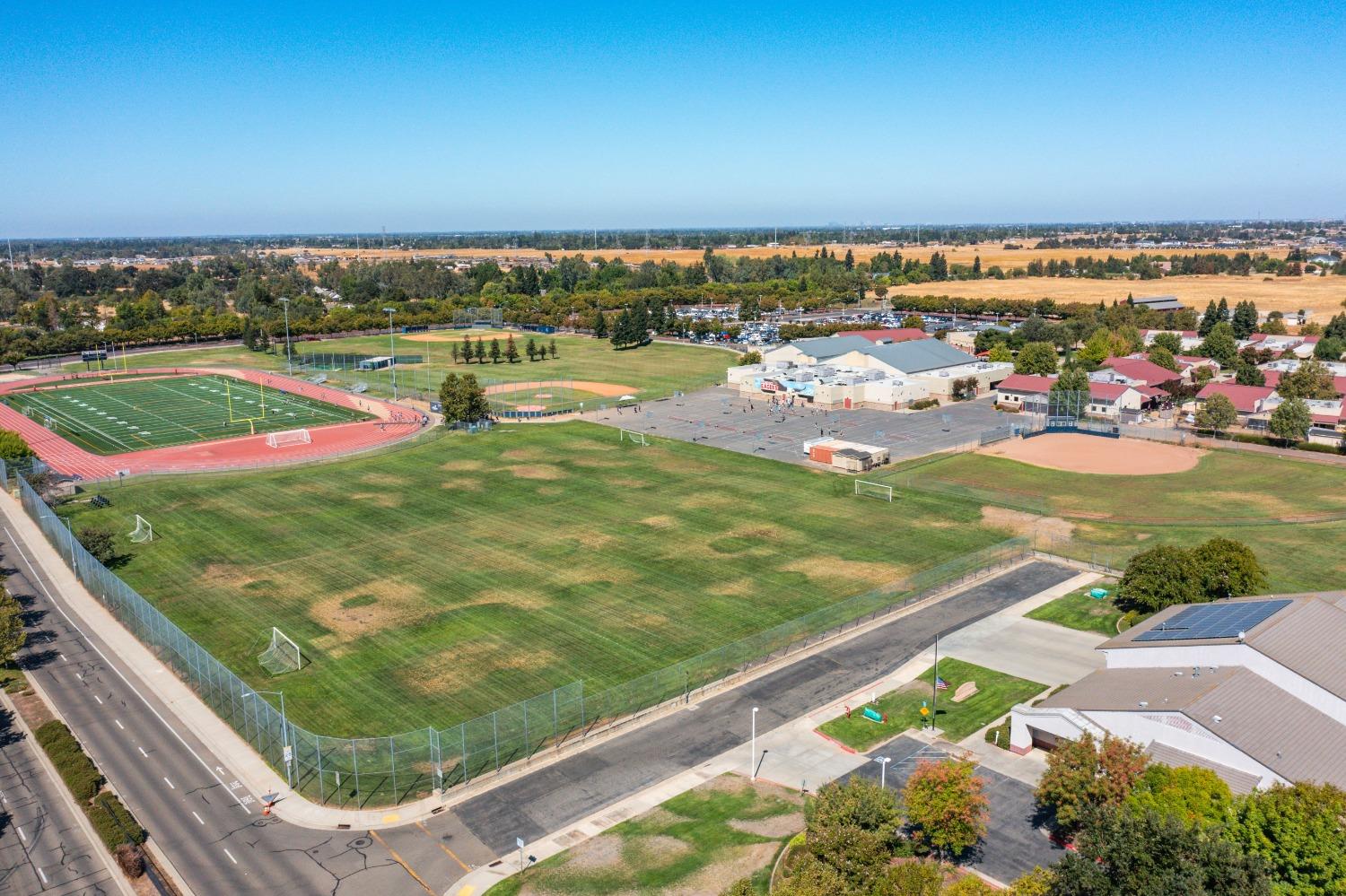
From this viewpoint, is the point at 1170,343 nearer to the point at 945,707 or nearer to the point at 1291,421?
the point at 1291,421

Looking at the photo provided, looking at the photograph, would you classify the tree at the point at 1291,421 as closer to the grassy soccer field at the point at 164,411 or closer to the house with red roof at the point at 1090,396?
the house with red roof at the point at 1090,396

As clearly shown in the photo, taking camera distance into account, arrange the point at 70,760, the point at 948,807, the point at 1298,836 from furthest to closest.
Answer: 1. the point at 70,760
2. the point at 948,807
3. the point at 1298,836

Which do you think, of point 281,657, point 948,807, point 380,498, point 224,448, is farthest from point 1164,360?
point 281,657


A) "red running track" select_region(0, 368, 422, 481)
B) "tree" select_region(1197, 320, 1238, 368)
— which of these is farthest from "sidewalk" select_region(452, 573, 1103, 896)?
"tree" select_region(1197, 320, 1238, 368)

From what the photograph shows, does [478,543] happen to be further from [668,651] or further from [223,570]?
[668,651]

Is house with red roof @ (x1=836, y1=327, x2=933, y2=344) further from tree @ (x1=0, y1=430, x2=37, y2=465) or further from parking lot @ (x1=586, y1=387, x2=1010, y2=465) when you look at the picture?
tree @ (x1=0, y1=430, x2=37, y2=465)

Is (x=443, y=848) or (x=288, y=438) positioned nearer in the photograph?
(x=443, y=848)

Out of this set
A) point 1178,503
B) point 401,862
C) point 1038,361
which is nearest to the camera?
point 401,862
